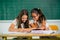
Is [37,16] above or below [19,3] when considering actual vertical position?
below

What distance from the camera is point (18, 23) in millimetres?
3102

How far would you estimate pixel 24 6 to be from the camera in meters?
4.04

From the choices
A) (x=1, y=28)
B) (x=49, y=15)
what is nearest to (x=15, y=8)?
(x=1, y=28)

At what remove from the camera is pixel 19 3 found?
404 cm

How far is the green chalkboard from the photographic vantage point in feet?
13.3

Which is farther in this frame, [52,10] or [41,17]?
[52,10]

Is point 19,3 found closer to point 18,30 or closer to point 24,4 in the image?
point 24,4

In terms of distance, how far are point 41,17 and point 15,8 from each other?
113 cm

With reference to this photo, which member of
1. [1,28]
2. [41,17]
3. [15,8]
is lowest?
[1,28]

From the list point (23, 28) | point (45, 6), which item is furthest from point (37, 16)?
point (45, 6)

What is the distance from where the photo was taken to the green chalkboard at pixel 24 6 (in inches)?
159

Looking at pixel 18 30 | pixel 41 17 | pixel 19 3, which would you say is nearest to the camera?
pixel 18 30

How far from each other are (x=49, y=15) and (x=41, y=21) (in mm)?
1011

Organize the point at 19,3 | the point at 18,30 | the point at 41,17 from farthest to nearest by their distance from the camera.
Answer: the point at 19,3
the point at 41,17
the point at 18,30
